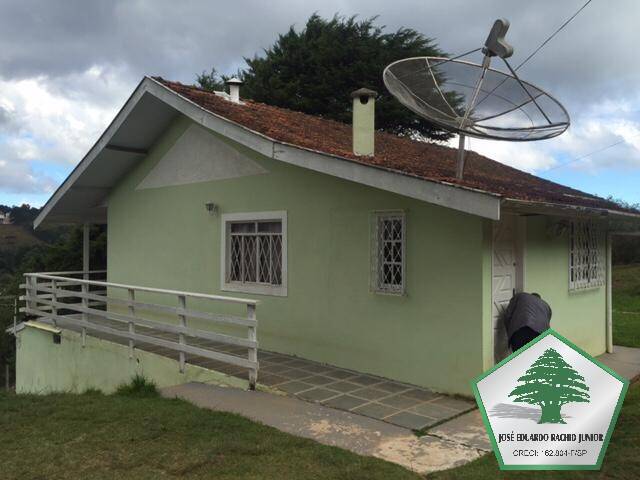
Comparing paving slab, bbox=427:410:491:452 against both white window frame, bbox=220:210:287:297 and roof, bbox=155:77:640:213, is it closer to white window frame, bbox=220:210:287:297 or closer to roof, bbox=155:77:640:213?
roof, bbox=155:77:640:213

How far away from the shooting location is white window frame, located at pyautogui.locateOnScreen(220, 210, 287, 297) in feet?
27.3

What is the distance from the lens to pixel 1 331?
3569cm

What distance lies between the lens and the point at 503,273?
6648 mm

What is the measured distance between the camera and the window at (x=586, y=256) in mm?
8328

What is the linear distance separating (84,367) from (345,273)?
4971 millimetres

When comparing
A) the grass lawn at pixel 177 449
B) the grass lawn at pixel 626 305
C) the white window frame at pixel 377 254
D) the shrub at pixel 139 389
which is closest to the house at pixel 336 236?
the white window frame at pixel 377 254

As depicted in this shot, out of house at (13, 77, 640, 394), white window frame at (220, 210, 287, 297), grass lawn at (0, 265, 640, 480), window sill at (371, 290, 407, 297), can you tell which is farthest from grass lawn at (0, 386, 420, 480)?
white window frame at (220, 210, 287, 297)

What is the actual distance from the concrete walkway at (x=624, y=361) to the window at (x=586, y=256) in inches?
44.2

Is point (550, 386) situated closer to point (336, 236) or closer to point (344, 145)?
point (336, 236)

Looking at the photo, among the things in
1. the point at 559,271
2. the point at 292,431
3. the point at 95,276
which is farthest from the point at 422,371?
the point at 95,276

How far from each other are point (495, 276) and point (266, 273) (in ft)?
12.1

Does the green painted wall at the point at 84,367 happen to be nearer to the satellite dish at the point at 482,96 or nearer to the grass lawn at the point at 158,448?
the grass lawn at the point at 158,448

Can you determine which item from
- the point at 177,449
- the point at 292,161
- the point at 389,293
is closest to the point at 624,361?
the point at 389,293

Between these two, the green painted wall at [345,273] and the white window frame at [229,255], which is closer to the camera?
the green painted wall at [345,273]
